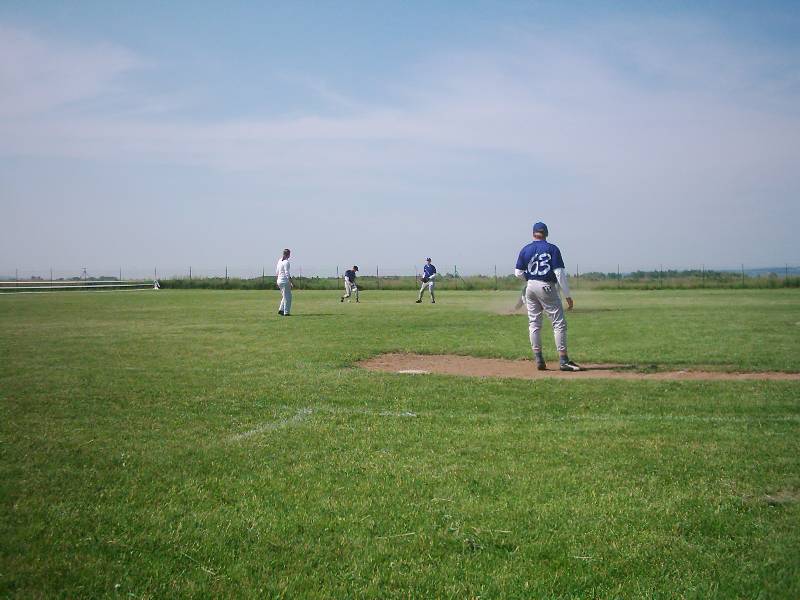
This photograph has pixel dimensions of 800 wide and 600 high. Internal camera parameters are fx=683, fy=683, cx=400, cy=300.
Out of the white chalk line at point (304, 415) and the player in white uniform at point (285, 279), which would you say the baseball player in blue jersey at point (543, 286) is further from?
the player in white uniform at point (285, 279)

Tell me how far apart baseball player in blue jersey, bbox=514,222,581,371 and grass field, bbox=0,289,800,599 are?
6.32 ft

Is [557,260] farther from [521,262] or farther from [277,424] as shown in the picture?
[277,424]

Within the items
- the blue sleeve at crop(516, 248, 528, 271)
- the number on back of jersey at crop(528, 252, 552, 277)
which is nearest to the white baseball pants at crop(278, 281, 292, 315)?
the blue sleeve at crop(516, 248, 528, 271)

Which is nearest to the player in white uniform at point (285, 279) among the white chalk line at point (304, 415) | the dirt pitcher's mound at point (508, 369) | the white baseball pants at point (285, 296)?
the white baseball pants at point (285, 296)

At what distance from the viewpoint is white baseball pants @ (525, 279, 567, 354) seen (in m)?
11.4

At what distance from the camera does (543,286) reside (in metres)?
11.5

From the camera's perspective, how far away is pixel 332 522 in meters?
4.37

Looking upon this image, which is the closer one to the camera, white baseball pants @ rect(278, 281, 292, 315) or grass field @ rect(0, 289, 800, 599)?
grass field @ rect(0, 289, 800, 599)

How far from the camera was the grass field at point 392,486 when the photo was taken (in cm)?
367

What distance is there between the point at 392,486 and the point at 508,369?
653 centimetres

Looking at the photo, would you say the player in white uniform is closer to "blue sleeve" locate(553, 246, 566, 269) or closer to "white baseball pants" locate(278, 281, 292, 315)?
"white baseball pants" locate(278, 281, 292, 315)

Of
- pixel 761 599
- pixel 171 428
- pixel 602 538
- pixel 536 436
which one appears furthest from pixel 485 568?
pixel 171 428

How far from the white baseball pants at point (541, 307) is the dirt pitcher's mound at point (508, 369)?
1.86 feet

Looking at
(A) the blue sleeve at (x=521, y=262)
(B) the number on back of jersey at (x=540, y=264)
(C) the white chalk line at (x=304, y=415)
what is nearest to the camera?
(C) the white chalk line at (x=304, y=415)
